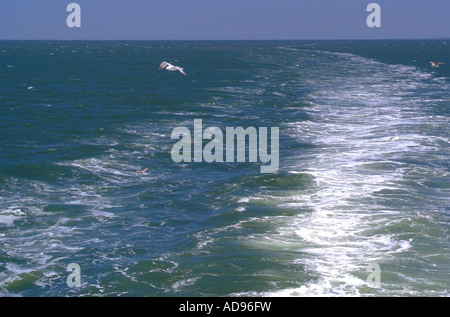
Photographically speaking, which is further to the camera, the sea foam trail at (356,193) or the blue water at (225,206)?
the sea foam trail at (356,193)

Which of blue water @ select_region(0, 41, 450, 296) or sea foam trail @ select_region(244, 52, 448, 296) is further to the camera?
sea foam trail @ select_region(244, 52, 448, 296)

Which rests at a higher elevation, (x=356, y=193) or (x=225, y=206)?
(x=356, y=193)

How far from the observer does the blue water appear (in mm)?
20703

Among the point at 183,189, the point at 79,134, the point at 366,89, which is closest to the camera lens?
the point at 183,189

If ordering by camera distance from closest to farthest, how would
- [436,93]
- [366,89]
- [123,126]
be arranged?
[123,126] → [436,93] → [366,89]

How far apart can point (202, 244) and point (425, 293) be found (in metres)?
7.84

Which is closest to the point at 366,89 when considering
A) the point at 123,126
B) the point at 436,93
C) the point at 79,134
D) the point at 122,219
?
the point at 436,93

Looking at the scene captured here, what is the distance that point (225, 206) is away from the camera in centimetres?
2830

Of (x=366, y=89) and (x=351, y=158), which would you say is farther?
(x=366, y=89)

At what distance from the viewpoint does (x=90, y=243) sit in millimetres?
24031

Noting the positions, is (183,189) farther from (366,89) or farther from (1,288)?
(366,89)

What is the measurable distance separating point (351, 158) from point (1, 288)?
22684 mm

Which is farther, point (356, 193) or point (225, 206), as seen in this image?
point (356, 193)

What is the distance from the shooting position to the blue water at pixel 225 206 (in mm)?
20703
